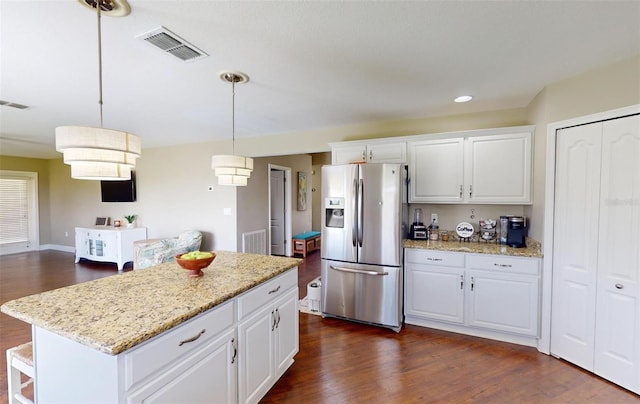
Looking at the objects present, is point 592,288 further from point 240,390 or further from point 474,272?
point 240,390

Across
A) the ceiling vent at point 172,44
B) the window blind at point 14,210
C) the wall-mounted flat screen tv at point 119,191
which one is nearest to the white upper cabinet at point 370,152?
the ceiling vent at point 172,44

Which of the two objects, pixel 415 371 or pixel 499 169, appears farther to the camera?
pixel 499 169

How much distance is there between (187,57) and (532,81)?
2.90m

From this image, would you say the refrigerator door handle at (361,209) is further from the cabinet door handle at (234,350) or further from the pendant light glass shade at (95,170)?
the pendant light glass shade at (95,170)

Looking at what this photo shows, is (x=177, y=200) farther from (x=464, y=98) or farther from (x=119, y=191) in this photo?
(x=464, y=98)

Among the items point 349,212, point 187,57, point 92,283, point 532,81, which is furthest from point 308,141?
point 92,283

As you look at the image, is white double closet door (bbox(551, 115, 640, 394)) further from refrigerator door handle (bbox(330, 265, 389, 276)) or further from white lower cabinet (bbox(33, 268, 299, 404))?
white lower cabinet (bbox(33, 268, 299, 404))

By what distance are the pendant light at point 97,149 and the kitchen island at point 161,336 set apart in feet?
2.23

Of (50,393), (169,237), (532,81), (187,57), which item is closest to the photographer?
(50,393)

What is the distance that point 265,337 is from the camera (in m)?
1.84

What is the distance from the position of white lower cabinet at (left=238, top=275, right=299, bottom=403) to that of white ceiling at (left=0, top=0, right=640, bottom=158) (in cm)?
168

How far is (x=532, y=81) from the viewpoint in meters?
2.39

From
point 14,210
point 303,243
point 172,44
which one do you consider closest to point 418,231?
point 172,44

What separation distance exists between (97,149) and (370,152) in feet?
9.10
